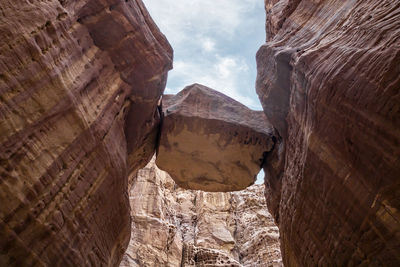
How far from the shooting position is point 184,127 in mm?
7395

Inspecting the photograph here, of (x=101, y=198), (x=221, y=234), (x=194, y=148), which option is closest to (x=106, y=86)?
(x=101, y=198)

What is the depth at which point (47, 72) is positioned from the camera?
345 centimetres

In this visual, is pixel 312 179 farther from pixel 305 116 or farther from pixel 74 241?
pixel 74 241

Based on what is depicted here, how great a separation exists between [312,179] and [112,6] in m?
4.34

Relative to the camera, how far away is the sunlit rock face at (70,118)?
9.78ft

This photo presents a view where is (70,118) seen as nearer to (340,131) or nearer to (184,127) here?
(340,131)

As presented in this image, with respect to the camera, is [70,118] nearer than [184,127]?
Yes

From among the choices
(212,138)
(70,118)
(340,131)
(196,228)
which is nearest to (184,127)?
(212,138)

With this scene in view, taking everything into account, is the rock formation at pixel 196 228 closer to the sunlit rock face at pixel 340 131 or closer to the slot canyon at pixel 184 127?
the slot canyon at pixel 184 127

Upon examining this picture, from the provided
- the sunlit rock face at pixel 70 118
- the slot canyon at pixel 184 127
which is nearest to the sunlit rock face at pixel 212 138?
the slot canyon at pixel 184 127

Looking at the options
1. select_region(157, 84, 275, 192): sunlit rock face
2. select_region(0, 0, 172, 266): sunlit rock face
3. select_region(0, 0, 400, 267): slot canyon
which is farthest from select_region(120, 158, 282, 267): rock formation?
select_region(0, 0, 172, 266): sunlit rock face

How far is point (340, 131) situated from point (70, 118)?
3.64 m

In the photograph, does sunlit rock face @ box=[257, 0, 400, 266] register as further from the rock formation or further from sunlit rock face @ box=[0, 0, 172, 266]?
the rock formation

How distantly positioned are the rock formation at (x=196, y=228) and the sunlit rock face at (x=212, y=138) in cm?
556
